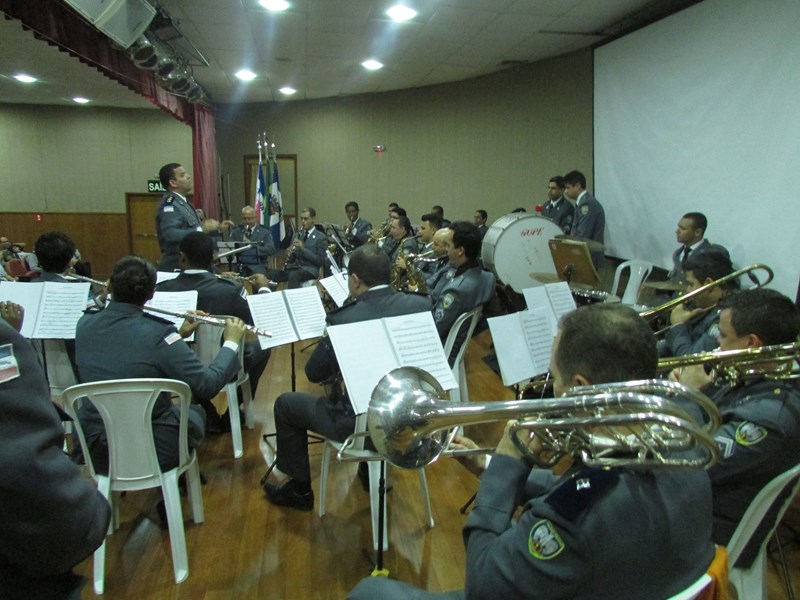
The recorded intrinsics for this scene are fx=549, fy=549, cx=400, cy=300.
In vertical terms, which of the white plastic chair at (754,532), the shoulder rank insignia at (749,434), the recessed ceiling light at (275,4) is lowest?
the white plastic chair at (754,532)

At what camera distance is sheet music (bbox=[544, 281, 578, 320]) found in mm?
2451

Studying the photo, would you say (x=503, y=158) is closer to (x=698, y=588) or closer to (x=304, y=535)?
(x=304, y=535)

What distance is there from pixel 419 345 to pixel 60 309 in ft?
6.32

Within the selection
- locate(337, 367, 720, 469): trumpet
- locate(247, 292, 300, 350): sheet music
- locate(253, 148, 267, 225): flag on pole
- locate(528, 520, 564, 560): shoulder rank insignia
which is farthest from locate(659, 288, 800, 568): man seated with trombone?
locate(253, 148, 267, 225): flag on pole

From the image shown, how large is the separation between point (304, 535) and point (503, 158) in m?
6.38

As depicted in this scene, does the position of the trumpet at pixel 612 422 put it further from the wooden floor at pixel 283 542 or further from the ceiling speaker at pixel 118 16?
the ceiling speaker at pixel 118 16

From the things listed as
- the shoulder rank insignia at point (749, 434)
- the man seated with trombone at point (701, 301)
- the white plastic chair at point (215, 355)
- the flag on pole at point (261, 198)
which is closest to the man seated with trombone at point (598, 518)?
the shoulder rank insignia at point (749, 434)

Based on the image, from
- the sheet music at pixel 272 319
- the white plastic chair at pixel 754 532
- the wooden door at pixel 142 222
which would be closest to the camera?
the white plastic chair at pixel 754 532

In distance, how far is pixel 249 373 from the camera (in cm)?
336

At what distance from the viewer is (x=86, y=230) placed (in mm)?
9609

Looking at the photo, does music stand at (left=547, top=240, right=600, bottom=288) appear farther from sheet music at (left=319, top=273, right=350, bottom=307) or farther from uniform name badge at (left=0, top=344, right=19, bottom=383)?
uniform name badge at (left=0, top=344, right=19, bottom=383)

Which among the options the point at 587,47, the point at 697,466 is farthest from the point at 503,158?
the point at 697,466

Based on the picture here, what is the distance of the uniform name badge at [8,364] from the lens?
80cm

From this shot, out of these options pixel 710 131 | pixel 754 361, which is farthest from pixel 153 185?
pixel 754 361
